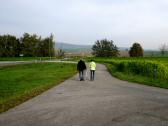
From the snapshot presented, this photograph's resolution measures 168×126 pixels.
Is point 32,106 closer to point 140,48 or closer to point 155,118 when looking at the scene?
point 155,118

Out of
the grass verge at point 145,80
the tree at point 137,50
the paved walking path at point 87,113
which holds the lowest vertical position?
the grass verge at point 145,80

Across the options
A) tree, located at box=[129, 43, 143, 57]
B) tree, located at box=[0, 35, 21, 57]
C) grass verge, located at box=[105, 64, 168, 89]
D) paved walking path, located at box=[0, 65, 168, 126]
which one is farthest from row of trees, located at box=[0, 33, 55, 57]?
paved walking path, located at box=[0, 65, 168, 126]

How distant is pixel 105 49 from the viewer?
160 meters

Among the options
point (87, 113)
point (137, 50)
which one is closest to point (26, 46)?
point (137, 50)

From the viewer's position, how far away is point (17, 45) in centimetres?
12131

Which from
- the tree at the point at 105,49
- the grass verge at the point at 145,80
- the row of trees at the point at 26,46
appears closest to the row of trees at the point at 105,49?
the tree at the point at 105,49

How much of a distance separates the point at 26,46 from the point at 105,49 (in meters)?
51.8

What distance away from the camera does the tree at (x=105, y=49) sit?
514 feet

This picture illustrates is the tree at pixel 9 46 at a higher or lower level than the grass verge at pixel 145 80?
higher

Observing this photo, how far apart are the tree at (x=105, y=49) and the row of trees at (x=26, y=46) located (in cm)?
3942

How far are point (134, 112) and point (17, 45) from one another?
376ft

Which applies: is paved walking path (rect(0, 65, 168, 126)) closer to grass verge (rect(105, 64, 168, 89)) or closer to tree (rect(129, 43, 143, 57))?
grass verge (rect(105, 64, 168, 89))

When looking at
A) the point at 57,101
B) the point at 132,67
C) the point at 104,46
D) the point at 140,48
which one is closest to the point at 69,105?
the point at 57,101

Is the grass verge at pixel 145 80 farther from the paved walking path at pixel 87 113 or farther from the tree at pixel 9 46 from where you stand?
the tree at pixel 9 46
